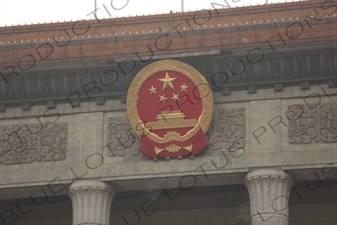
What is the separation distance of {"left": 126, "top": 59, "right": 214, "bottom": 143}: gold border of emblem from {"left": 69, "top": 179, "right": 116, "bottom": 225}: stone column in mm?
1713

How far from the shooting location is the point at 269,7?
32.7 m

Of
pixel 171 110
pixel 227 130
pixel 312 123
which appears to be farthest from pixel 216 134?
pixel 312 123

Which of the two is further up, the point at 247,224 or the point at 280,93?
the point at 280,93

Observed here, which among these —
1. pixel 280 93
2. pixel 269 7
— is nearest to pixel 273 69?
pixel 280 93

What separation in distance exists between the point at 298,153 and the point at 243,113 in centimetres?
176

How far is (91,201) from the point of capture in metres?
30.8

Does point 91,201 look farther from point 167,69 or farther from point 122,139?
point 167,69

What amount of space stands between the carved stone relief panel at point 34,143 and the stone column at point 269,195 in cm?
501

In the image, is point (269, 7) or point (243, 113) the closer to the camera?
point (243, 113)

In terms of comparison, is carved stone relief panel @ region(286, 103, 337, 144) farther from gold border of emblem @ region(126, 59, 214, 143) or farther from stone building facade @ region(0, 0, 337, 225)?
gold border of emblem @ region(126, 59, 214, 143)

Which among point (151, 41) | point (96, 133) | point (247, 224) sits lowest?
point (247, 224)

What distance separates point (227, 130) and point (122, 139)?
2720 mm

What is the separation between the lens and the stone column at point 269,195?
2953cm

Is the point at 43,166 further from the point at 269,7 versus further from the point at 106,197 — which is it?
the point at 269,7
